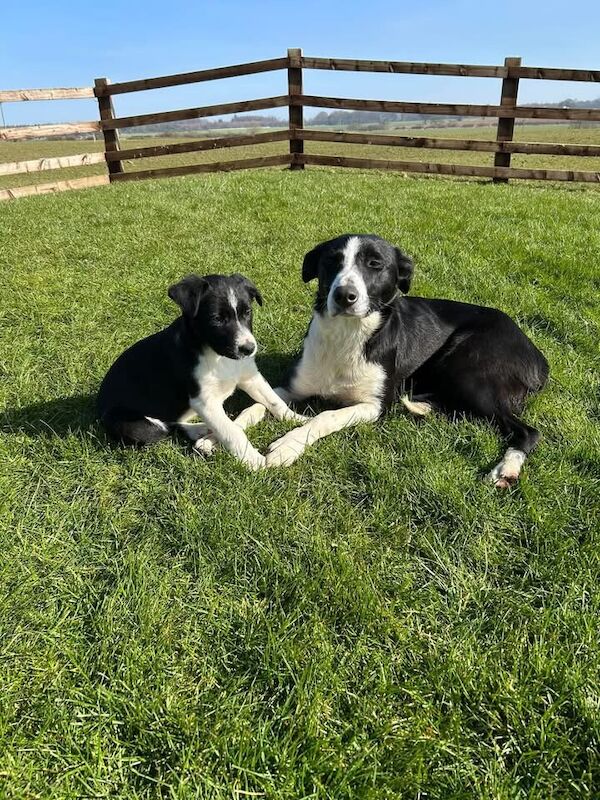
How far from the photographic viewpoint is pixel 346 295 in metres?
3.35

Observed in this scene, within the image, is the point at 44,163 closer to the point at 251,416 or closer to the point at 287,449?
the point at 251,416

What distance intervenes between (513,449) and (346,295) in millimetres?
1275

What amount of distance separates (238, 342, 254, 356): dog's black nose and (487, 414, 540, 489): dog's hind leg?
146 centimetres

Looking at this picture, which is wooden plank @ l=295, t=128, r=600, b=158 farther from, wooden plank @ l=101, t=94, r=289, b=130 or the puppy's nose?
the puppy's nose

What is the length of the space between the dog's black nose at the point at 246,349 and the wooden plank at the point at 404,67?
11.2 metres

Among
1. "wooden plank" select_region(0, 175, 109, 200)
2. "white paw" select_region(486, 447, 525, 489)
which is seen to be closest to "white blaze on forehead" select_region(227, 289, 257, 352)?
"white paw" select_region(486, 447, 525, 489)

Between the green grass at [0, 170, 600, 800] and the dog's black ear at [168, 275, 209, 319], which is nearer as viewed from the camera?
the green grass at [0, 170, 600, 800]

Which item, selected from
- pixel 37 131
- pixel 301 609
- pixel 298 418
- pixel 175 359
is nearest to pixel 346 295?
pixel 298 418

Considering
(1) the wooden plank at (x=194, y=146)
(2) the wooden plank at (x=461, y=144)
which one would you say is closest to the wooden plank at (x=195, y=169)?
(1) the wooden plank at (x=194, y=146)

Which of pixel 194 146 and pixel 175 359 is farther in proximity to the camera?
pixel 194 146

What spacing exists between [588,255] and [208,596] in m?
6.10

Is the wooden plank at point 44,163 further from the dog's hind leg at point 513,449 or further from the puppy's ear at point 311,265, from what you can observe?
the dog's hind leg at point 513,449

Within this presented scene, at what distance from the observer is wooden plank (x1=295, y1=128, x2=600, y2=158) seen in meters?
11.4

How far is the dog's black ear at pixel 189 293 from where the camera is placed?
323 centimetres
